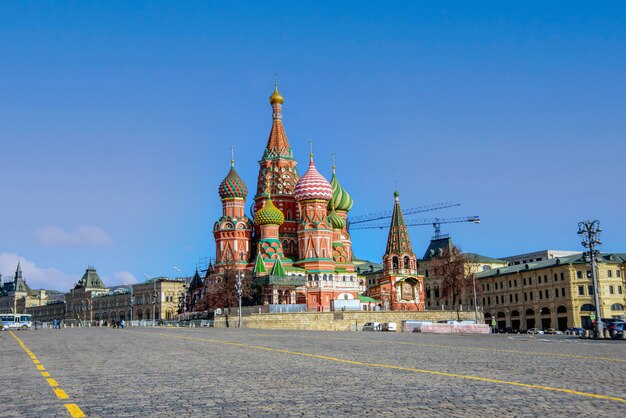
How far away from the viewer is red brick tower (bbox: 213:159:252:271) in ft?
323

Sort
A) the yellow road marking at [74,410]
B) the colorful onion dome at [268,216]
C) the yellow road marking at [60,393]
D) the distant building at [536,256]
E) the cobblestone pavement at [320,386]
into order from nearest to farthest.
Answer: the yellow road marking at [74,410]
the cobblestone pavement at [320,386]
the yellow road marking at [60,393]
the colorful onion dome at [268,216]
the distant building at [536,256]

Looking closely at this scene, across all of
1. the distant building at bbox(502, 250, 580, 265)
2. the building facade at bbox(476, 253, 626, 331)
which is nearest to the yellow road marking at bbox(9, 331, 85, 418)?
the building facade at bbox(476, 253, 626, 331)

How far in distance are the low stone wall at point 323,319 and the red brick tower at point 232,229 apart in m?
19.4

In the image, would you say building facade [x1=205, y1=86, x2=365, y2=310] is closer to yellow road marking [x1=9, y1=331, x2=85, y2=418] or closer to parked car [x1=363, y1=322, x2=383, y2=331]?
parked car [x1=363, y1=322, x2=383, y2=331]

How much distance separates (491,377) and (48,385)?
8450 mm

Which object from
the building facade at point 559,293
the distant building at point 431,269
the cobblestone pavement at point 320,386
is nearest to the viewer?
the cobblestone pavement at point 320,386

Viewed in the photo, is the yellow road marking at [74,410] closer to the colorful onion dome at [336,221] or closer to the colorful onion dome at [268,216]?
the colorful onion dome at [268,216]

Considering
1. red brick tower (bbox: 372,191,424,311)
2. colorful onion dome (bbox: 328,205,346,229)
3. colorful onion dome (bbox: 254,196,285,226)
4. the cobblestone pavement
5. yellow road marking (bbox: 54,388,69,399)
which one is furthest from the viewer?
colorful onion dome (bbox: 328,205,346,229)

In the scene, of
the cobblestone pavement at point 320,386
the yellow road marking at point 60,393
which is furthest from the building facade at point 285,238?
the yellow road marking at point 60,393

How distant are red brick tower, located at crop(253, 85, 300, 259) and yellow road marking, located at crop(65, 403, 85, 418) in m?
91.2

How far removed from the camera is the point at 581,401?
1096 centimetres

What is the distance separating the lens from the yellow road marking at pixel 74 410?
9.77 m

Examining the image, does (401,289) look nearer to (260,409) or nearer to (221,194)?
(221,194)

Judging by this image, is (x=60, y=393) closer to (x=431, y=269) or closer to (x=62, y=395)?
(x=62, y=395)
